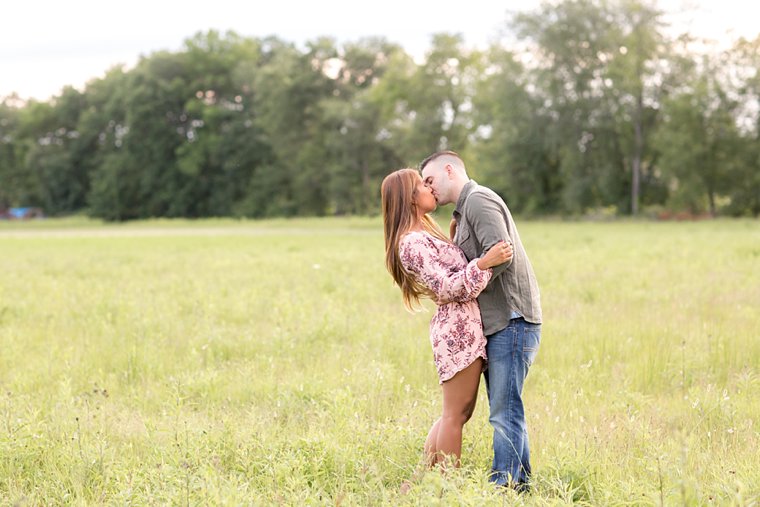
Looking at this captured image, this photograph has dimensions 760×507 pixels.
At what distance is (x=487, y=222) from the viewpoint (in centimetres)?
434

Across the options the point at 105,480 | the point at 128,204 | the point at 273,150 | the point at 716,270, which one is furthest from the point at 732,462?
the point at 128,204

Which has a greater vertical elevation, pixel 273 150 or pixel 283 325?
pixel 273 150

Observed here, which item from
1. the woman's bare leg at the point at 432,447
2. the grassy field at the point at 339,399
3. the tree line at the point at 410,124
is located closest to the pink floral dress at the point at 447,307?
the woman's bare leg at the point at 432,447

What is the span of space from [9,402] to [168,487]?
102 inches

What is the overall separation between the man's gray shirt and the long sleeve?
0.52 feet

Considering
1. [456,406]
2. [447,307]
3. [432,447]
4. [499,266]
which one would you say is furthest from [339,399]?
[499,266]

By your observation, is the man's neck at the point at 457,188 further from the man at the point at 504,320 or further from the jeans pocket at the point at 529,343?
the jeans pocket at the point at 529,343

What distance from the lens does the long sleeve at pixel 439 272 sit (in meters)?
4.25

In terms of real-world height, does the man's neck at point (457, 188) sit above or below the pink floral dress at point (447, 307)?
above

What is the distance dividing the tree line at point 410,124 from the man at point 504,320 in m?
48.8

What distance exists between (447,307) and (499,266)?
458 millimetres

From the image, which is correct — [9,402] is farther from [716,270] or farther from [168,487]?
[716,270]

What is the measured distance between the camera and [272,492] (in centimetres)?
446

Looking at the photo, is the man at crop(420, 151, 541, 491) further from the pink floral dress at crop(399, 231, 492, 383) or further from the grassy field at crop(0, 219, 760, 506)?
the grassy field at crop(0, 219, 760, 506)
